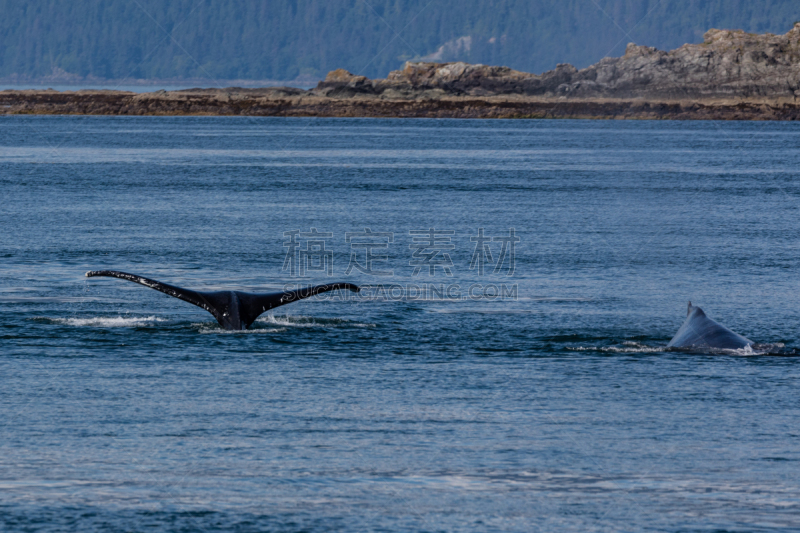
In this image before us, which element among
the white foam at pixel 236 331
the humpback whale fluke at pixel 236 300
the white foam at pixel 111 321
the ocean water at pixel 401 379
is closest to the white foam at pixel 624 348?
the ocean water at pixel 401 379

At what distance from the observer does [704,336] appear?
742 inches

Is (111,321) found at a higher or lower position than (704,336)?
lower

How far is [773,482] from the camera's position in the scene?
39.7ft

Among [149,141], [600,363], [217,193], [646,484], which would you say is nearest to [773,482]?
[646,484]

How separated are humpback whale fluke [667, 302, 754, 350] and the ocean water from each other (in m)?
0.42

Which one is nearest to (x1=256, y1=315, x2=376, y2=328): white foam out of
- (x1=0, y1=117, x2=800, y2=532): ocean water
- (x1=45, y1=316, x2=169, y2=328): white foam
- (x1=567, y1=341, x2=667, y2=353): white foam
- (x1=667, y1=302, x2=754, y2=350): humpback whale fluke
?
(x1=0, y1=117, x2=800, y2=532): ocean water

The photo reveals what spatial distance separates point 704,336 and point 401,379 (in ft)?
18.1

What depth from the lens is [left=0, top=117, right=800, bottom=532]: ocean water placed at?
37.7ft

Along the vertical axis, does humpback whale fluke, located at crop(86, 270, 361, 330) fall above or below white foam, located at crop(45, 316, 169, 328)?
above

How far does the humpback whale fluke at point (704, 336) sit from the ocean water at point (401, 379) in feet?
1.37

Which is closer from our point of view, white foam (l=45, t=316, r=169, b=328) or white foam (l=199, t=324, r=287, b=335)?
white foam (l=199, t=324, r=287, b=335)

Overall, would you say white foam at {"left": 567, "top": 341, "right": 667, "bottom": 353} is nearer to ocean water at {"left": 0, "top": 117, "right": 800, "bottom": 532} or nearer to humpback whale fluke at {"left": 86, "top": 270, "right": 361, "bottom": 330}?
ocean water at {"left": 0, "top": 117, "right": 800, "bottom": 532}

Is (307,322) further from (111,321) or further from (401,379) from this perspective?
(401,379)

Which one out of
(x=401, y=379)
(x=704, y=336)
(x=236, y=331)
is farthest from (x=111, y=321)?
(x=704, y=336)
